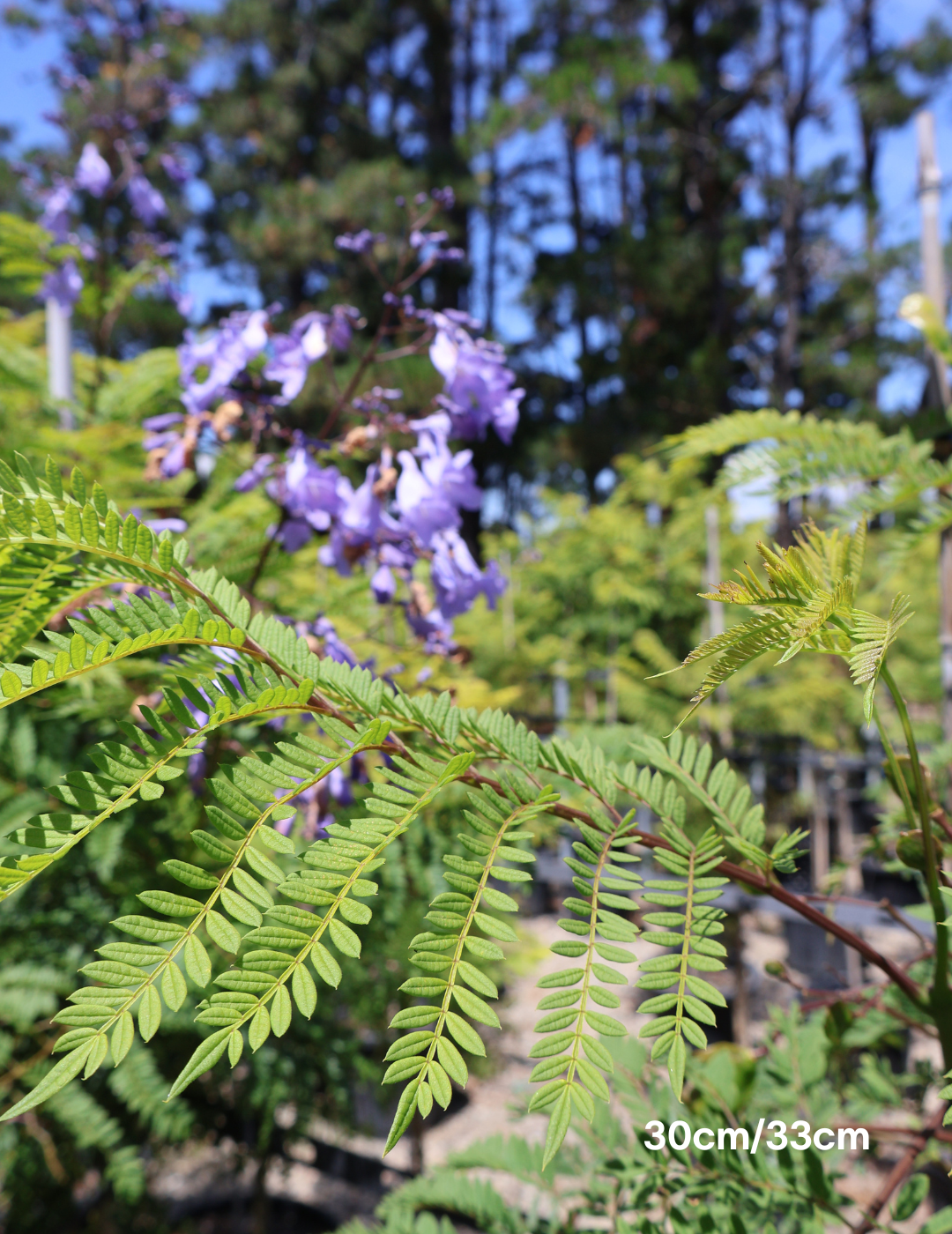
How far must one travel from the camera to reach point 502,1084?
299 cm

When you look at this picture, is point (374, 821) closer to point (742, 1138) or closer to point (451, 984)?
point (451, 984)

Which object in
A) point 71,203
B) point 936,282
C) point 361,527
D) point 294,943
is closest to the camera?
point 294,943

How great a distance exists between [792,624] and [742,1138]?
472 mm

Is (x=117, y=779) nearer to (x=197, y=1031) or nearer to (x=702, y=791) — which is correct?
(x=702, y=791)

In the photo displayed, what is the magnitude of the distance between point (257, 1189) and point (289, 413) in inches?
281

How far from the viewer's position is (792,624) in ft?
1.24

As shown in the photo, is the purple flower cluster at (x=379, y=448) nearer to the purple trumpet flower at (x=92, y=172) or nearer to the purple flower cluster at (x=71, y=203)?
the purple flower cluster at (x=71, y=203)

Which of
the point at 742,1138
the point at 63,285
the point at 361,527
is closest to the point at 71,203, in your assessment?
the point at 63,285

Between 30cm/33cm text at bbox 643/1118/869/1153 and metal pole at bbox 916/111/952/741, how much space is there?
743mm

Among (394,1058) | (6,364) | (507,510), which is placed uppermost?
(507,510)

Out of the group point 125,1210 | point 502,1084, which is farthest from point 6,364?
point 502,1084

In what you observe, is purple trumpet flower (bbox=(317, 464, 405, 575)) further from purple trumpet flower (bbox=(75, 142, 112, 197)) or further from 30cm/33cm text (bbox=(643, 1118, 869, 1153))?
purple trumpet flower (bbox=(75, 142, 112, 197))

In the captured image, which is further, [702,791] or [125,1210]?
[125,1210]

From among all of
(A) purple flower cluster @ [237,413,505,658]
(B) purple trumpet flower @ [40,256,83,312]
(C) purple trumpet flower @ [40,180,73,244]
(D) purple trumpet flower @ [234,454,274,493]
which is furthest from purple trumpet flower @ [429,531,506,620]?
(C) purple trumpet flower @ [40,180,73,244]
